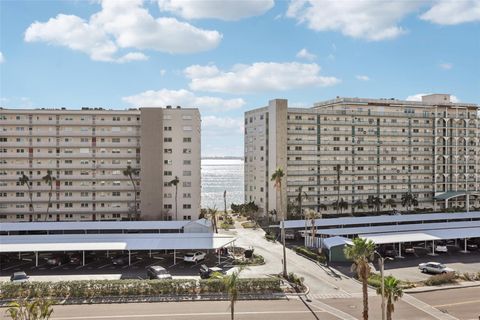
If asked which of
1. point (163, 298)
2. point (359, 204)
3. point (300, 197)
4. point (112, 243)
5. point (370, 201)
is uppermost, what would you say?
point (300, 197)

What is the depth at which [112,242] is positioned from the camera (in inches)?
2506

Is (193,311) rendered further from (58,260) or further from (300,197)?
(300,197)

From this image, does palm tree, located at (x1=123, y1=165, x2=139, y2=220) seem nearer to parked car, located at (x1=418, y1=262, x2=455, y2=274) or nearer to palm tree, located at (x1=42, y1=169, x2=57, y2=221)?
palm tree, located at (x1=42, y1=169, x2=57, y2=221)

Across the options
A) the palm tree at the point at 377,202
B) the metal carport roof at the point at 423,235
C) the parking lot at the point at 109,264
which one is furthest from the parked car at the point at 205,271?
the palm tree at the point at 377,202

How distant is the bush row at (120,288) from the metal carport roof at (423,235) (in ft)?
83.2

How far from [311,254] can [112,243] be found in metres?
28.3

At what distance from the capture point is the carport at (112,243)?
59.7 m

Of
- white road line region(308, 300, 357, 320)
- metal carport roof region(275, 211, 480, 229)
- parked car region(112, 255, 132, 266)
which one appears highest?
metal carport roof region(275, 211, 480, 229)

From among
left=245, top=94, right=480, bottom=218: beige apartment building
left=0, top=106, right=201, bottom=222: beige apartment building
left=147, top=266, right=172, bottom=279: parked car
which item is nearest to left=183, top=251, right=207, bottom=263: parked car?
left=147, top=266, right=172, bottom=279: parked car

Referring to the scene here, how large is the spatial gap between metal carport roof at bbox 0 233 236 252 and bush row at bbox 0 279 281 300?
1232 centimetres

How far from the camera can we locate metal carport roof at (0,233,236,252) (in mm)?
59844

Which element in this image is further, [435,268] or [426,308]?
[435,268]

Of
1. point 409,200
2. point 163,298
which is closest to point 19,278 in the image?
point 163,298

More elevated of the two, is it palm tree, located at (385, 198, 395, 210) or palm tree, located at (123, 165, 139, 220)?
palm tree, located at (123, 165, 139, 220)
